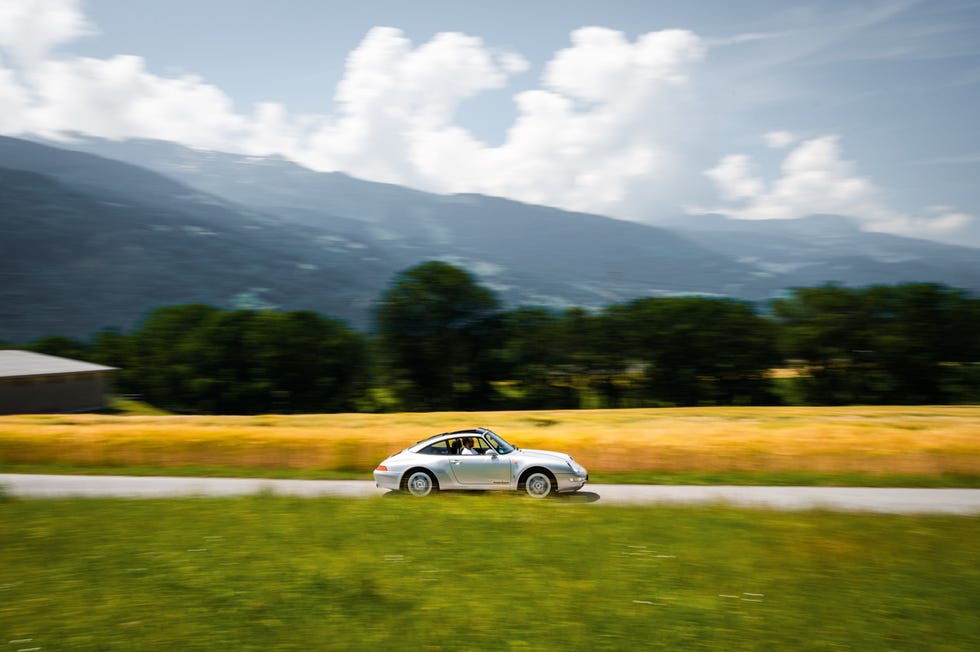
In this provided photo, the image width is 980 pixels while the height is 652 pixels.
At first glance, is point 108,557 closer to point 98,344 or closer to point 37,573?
point 37,573

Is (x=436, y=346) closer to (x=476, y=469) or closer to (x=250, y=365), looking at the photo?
(x=250, y=365)

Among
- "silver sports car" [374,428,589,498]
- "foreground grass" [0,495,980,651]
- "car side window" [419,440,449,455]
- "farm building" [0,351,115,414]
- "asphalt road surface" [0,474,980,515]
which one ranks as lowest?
"asphalt road surface" [0,474,980,515]

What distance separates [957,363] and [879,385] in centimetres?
640

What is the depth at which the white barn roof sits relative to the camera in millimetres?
42438

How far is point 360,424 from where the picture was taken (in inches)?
1023

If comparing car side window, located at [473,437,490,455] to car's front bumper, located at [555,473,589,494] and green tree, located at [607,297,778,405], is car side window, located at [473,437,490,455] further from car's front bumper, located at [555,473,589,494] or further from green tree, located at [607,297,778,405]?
green tree, located at [607,297,778,405]

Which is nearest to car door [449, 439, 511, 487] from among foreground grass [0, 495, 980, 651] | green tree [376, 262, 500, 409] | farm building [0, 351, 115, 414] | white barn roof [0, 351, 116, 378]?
foreground grass [0, 495, 980, 651]

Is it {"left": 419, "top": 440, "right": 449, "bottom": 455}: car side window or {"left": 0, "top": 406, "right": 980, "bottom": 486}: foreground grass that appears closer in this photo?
{"left": 419, "top": 440, "right": 449, "bottom": 455}: car side window

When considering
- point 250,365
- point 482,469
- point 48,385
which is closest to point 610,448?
point 482,469

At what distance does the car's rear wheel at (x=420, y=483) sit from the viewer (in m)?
14.3

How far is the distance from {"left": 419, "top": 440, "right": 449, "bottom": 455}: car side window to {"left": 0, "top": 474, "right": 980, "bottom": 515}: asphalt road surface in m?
1.25

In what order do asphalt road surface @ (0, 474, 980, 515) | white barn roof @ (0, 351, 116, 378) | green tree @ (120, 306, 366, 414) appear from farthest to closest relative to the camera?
green tree @ (120, 306, 366, 414) → white barn roof @ (0, 351, 116, 378) → asphalt road surface @ (0, 474, 980, 515)

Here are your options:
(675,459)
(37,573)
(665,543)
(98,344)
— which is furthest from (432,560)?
(98,344)

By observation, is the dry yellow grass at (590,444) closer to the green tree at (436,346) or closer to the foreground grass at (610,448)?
the foreground grass at (610,448)
